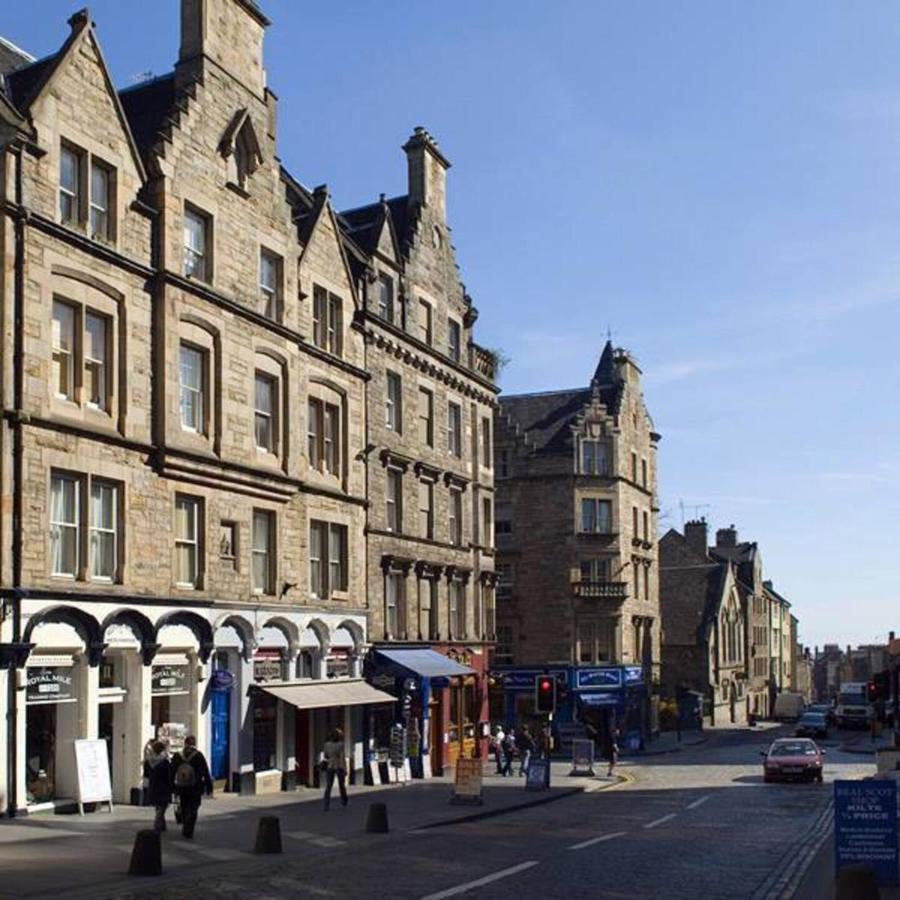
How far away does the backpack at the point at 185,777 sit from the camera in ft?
75.9

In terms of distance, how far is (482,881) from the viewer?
723 inches

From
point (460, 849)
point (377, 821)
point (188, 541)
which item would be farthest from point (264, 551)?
point (460, 849)

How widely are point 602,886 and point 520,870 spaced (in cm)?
203

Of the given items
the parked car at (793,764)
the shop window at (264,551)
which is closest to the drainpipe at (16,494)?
the shop window at (264,551)

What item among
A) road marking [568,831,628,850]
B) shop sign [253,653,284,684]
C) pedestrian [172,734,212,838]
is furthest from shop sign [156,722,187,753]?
road marking [568,831,628,850]

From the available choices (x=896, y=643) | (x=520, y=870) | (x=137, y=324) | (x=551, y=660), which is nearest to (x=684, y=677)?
(x=551, y=660)

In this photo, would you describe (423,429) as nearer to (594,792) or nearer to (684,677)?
(594,792)

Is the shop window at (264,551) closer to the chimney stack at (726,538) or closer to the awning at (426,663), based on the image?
the awning at (426,663)

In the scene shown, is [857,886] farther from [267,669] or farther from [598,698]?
[598,698]

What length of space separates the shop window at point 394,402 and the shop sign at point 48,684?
17011 mm

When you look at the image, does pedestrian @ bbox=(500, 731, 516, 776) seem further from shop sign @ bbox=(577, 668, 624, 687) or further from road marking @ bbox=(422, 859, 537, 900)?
road marking @ bbox=(422, 859, 537, 900)

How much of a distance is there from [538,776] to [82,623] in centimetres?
1497

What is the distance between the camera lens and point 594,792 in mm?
38594

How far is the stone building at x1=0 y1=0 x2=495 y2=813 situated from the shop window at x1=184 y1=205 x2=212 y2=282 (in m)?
0.07
